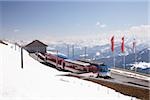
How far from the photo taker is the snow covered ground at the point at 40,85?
3.10 meters

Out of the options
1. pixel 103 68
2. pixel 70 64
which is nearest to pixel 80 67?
pixel 70 64

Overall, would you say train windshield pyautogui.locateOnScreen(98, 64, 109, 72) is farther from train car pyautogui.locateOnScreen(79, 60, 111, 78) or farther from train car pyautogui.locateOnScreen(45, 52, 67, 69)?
train car pyautogui.locateOnScreen(45, 52, 67, 69)

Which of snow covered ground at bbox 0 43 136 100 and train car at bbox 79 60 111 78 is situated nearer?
snow covered ground at bbox 0 43 136 100

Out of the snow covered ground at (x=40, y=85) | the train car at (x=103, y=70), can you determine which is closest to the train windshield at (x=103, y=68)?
the train car at (x=103, y=70)

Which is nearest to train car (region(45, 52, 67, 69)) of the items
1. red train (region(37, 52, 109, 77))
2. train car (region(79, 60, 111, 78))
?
red train (region(37, 52, 109, 77))

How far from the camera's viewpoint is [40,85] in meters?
3.41

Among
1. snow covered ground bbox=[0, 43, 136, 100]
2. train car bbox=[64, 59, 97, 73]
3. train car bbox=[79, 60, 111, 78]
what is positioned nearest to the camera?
snow covered ground bbox=[0, 43, 136, 100]

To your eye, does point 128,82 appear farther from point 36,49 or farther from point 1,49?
point 1,49

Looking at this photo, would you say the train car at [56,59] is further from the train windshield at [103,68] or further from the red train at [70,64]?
the train windshield at [103,68]

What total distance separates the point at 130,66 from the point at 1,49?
2214 mm

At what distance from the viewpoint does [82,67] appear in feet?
14.4

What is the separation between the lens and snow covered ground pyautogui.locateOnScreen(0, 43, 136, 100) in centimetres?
310

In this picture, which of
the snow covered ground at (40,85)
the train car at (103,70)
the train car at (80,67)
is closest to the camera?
the snow covered ground at (40,85)

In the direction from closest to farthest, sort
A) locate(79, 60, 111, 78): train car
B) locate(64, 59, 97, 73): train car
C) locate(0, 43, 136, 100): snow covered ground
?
1. locate(0, 43, 136, 100): snow covered ground
2. locate(79, 60, 111, 78): train car
3. locate(64, 59, 97, 73): train car
